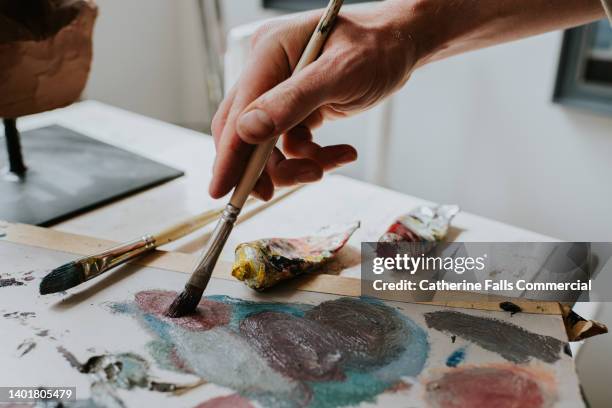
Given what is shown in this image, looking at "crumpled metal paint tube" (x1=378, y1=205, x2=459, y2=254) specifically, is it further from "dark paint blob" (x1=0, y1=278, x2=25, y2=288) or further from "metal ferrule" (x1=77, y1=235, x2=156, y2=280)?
"dark paint blob" (x1=0, y1=278, x2=25, y2=288)

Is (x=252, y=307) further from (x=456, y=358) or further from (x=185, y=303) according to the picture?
(x=456, y=358)

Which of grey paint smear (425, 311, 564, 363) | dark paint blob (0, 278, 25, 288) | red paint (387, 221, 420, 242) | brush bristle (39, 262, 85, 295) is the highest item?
red paint (387, 221, 420, 242)

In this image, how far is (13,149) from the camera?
768 millimetres

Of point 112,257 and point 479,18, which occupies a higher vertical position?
point 479,18

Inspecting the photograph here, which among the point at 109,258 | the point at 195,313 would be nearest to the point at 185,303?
the point at 195,313

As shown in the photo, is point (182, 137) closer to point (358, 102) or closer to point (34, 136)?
point (34, 136)

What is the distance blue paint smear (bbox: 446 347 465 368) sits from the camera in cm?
43

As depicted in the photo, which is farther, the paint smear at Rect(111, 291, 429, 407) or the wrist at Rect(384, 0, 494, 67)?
the wrist at Rect(384, 0, 494, 67)

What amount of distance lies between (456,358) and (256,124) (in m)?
0.26

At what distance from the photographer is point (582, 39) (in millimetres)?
1240

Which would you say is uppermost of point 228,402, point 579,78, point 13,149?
point 579,78

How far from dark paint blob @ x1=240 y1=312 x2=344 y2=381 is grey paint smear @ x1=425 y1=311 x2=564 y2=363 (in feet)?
0.32

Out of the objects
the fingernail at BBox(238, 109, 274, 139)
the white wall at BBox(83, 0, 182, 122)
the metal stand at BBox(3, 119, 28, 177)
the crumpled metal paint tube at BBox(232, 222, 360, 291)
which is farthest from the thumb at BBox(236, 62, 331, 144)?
the white wall at BBox(83, 0, 182, 122)

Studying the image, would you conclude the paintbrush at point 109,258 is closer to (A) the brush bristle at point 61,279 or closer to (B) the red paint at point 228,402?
(A) the brush bristle at point 61,279
